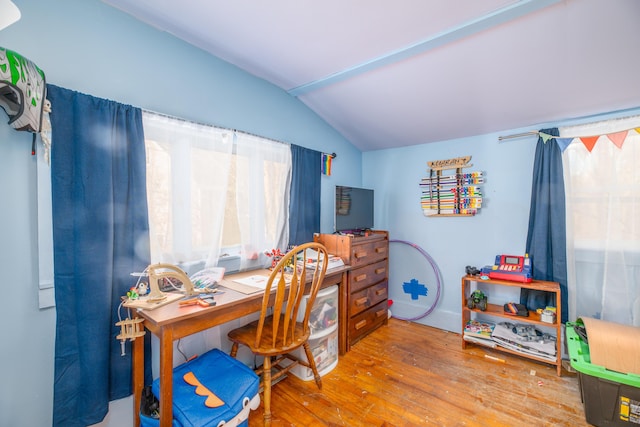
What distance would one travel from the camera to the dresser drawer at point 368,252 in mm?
2486

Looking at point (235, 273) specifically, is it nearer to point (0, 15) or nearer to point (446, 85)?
point (0, 15)

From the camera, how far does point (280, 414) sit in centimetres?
169

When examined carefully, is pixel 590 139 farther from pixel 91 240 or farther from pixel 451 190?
pixel 91 240

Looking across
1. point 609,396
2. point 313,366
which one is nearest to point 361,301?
point 313,366

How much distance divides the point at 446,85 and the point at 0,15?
2.41 m

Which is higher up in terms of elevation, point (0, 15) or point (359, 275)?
point (0, 15)

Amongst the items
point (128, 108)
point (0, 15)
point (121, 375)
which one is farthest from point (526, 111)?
point (121, 375)

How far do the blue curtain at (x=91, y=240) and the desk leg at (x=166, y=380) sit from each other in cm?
42

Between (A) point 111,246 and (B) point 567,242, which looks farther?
(B) point 567,242

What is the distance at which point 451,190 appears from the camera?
2.85 m

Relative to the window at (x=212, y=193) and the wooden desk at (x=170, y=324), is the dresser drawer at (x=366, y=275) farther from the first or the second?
the wooden desk at (x=170, y=324)

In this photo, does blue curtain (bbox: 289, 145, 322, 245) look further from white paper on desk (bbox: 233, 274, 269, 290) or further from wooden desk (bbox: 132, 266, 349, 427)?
wooden desk (bbox: 132, 266, 349, 427)

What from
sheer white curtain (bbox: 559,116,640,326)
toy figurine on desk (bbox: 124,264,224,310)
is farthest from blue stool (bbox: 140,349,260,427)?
sheer white curtain (bbox: 559,116,640,326)

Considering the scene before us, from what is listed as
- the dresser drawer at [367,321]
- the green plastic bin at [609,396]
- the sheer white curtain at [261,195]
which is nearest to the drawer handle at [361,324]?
the dresser drawer at [367,321]
